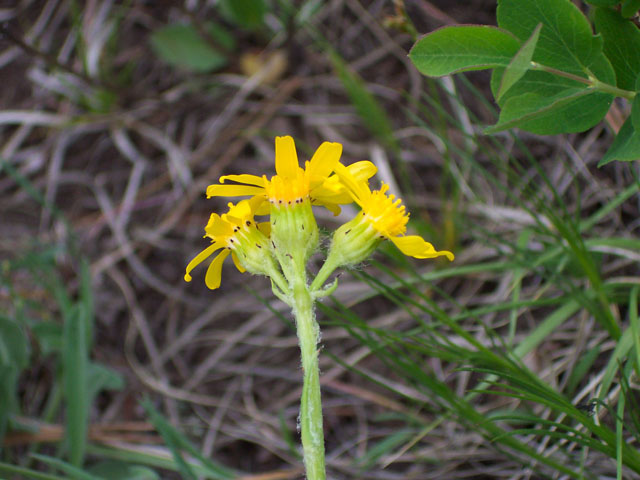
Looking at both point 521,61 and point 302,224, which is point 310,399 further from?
point 521,61

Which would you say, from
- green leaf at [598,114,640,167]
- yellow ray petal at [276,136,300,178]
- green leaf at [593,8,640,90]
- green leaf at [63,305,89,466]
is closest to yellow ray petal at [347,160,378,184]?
yellow ray petal at [276,136,300,178]

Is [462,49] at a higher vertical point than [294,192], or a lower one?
higher

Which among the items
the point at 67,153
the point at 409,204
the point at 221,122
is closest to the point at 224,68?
the point at 221,122

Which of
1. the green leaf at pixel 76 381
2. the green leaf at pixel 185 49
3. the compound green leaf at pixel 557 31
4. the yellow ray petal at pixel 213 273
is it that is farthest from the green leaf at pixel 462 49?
the green leaf at pixel 185 49

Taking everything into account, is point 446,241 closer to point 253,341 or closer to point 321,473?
point 253,341

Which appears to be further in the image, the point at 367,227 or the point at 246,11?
the point at 246,11

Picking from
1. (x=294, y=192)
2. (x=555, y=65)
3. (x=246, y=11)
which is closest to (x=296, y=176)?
(x=294, y=192)
